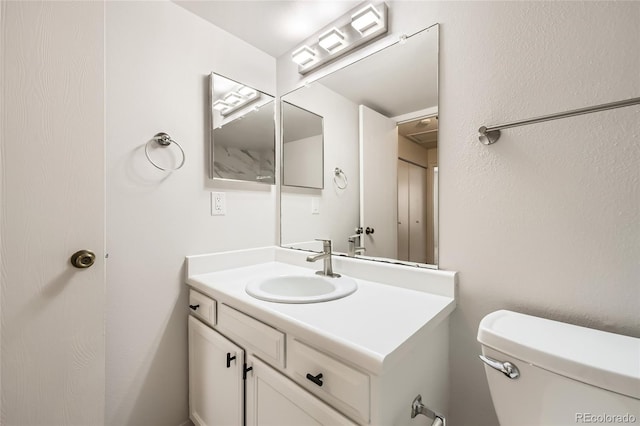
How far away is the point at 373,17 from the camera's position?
1.20 metres

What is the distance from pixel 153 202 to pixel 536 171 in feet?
5.15

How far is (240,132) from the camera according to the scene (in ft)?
5.04

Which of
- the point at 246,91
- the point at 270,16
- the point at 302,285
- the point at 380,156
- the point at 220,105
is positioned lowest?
the point at 302,285

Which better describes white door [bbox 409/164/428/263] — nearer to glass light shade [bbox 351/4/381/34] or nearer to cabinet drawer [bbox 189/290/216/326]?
glass light shade [bbox 351/4/381/34]

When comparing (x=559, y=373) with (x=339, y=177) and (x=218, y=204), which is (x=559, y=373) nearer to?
(x=339, y=177)

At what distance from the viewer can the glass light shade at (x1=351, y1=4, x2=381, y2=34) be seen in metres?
1.19

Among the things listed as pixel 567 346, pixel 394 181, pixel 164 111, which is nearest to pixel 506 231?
pixel 567 346

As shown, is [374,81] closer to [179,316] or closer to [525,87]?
[525,87]

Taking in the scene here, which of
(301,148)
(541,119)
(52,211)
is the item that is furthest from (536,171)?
(52,211)

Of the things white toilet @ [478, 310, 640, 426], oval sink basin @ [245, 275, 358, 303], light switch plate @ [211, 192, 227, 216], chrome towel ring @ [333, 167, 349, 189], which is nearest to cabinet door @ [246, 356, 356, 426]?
oval sink basin @ [245, 275, 358, 303]

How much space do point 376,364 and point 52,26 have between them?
1459 mm

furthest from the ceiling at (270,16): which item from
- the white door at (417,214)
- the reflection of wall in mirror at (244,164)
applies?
the white door at (417,214)

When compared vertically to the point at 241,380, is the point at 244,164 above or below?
above

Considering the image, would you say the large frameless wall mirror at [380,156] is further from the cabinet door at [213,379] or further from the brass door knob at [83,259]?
the brass door knob at [83,259]
